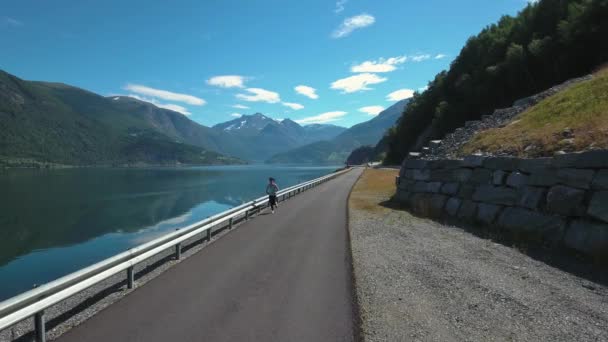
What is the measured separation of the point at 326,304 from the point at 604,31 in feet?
159

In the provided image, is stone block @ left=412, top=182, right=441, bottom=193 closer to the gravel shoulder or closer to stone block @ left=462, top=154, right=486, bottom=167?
stone block @ left=462, top=154, right=486, bottom=167

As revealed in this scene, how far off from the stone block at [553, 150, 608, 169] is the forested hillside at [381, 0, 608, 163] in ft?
104

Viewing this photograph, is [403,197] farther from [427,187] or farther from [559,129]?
[559,129]

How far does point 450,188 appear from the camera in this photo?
57.5 feet

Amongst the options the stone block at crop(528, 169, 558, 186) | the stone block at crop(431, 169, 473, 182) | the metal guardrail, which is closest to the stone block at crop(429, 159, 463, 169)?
the stone block at crop(431, 169, 473, 182)

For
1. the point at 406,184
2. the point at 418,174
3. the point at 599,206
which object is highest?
the point at 418,174

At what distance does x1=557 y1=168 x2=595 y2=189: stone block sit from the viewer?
10070 millimetres

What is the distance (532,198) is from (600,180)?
8.22ft

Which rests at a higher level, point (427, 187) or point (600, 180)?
point (600, 180)

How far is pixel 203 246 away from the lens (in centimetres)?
1277

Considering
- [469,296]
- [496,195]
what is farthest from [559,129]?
[469,296]

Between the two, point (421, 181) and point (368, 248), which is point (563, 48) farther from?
point (368, 248)

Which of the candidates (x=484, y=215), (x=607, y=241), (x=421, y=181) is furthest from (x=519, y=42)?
(x=607, y=241)

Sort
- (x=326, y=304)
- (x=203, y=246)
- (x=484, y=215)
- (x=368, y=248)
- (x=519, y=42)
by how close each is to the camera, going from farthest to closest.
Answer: (x=519, y=42) → (x=484, y=215) → (x=203, y=246) → (x=368, y=248) → (x=326, y=304)
